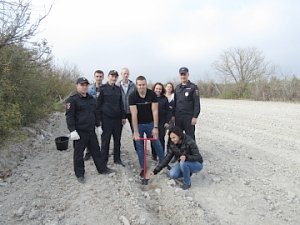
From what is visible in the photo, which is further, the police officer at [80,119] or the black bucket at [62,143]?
the black bucket at [62,143]

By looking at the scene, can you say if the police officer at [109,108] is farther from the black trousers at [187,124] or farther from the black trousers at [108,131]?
the black trousers at [187,124]

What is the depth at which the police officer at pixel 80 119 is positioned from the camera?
637 centimetres

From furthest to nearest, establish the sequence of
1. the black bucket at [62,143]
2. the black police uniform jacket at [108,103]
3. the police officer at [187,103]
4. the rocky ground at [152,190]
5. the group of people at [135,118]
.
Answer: the black bucket at [62,143]
the police officer at [187,103]
the black police uniform jacket at [108,103]
the group of people at [135,118]
the rocky ground at [152,190]

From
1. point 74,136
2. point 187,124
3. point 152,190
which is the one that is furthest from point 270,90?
point 74,136

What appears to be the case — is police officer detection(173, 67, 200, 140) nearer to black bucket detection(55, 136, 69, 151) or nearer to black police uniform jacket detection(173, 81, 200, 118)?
black police uniform jacket detection(173, 81, 200, 118)

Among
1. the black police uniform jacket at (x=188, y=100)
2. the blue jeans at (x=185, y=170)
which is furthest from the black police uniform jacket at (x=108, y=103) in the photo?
the blue jeans at (x=185, y=170)

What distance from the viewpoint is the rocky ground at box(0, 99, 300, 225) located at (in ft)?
16.9

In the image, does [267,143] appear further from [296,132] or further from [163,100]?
[163,100]

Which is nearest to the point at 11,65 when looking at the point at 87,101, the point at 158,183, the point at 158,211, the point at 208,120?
the point at 87,101

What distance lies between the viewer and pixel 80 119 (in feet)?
21.2

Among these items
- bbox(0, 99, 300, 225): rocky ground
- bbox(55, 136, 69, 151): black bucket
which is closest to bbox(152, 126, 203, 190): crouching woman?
bbox(0, 99, 300, 225): rocky ground

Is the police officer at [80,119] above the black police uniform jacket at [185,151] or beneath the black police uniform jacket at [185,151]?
above

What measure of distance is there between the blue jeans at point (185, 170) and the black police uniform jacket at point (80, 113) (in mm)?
1740

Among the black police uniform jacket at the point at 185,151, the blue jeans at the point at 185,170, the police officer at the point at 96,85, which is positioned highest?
the police officer at the point at 96,85
